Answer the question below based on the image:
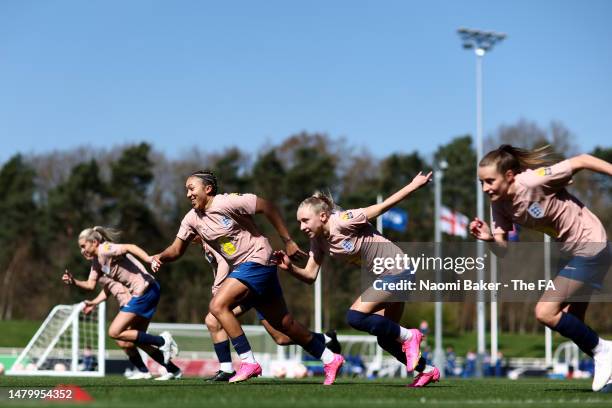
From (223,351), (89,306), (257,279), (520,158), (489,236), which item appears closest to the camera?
(489,236)

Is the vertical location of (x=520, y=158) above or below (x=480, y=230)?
above

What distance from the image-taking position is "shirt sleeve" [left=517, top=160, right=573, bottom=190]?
7840mm

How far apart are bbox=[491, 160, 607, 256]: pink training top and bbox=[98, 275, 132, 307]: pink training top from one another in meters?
7.35

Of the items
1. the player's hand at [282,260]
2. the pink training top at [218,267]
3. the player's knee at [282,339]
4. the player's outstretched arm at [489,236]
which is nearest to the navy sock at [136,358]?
the pink training top at [218,267]

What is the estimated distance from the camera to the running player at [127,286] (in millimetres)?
13305

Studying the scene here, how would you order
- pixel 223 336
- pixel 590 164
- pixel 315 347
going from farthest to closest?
pixel 223 336 → pixel 315 347 → pixel 590 164

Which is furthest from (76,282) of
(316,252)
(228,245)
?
(316,252)

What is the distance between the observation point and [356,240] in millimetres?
9281

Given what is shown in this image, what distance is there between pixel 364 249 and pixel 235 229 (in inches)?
54.3

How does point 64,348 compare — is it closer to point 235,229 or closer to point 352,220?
point 235,229

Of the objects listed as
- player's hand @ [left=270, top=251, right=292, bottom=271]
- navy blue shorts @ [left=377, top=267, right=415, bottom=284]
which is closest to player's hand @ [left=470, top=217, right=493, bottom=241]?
navy blue shorts @ [left=377, top=267, right=415, bottom=284]

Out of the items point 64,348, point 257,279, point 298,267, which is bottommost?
point 64,348

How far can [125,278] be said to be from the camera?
531 inches

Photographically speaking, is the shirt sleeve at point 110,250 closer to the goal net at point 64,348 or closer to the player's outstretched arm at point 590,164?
the goal net at point 64,348
